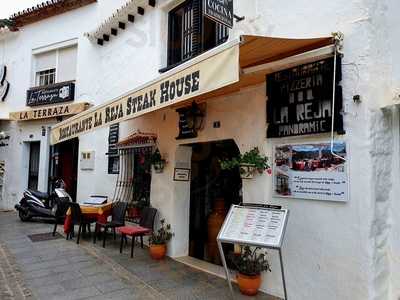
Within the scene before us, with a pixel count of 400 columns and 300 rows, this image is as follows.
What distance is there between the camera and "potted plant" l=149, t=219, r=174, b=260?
755 centimetres

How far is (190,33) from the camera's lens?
27.6ft

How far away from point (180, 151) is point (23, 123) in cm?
910

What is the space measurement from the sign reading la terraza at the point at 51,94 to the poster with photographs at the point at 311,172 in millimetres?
9457

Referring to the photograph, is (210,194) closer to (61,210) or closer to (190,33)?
(190,33)

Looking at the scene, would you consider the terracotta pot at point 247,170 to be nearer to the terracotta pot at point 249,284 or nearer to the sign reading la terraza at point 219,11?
the terracotta pot at point 249,284

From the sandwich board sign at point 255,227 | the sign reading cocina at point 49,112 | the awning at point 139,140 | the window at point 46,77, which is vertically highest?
the window at point 46,77

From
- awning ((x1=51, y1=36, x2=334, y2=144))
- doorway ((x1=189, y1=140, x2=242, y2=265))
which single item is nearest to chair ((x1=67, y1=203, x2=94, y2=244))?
doorway ((x1=189, y1=140, x2=242, y2=265))

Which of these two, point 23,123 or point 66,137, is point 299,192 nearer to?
point 66,137

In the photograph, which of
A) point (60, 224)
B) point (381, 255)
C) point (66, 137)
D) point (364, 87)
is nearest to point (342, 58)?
point (364, 87)

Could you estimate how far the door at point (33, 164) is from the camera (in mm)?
14125

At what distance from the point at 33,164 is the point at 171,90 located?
444 inches

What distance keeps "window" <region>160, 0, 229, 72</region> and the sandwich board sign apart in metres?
3.86

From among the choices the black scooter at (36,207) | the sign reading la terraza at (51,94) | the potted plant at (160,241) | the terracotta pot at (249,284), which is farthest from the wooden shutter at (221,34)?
the black scooter at (36,207)

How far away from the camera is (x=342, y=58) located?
4.73 m
